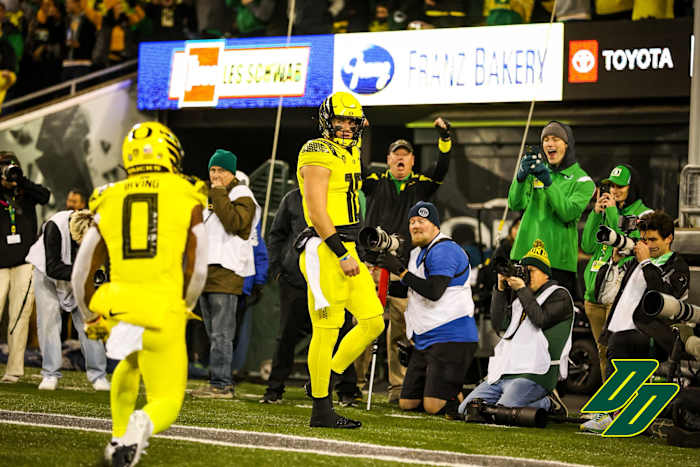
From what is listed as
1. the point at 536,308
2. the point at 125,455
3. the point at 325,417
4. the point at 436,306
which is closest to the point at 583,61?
the point at 436,306

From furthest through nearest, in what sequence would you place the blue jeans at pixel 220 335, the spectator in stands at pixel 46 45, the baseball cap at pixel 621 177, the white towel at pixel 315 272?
the spectator in stands at pixel 46 45 → the blue jeans at pixel 220 335 → the baseball cap at pixel 621 177 → the white towel at pixel 315 272

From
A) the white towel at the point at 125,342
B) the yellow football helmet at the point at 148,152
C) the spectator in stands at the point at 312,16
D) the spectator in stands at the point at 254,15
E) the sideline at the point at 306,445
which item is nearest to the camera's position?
the white towel at the point at 125,342

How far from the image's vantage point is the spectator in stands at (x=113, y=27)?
15.2 metres

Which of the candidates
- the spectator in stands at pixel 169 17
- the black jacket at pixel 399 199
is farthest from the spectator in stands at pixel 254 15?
the black jacket at pixel 399 199

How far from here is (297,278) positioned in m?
8.09

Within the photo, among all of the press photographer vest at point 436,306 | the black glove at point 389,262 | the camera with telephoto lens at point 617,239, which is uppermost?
the camera with telephoto lens at point 617,239

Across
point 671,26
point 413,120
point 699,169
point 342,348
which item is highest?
point 671,26

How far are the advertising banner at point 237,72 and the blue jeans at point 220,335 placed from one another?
5.42 meters

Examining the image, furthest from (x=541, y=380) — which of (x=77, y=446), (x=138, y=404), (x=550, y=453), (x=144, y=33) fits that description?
(x=144, y=33)

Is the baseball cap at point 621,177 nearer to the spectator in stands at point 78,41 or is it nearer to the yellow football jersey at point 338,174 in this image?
the yellow football jersey at point 338,174

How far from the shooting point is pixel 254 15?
47.7ft

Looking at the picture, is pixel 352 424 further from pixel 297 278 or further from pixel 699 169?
pixel 699 169

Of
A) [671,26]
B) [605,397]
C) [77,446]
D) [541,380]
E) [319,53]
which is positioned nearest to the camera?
[77,446]

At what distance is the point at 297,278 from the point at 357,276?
1.96 m
